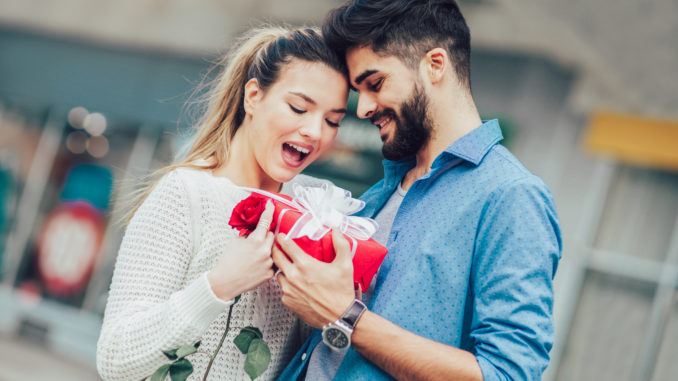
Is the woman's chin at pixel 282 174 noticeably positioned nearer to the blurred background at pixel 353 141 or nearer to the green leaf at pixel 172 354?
the green leaf at pixel 172 354

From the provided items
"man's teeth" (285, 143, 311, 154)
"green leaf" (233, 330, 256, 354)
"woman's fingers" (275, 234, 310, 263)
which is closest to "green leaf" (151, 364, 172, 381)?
"green leaf" (233, 330, 256, 354)

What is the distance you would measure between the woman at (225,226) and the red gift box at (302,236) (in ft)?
0.11

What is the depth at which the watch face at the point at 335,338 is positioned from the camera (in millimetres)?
1701

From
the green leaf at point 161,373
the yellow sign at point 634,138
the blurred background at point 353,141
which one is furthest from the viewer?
the yellow sign at point 634,138

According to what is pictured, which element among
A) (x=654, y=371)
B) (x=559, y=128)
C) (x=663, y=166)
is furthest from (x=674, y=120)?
(x=654, y=371)

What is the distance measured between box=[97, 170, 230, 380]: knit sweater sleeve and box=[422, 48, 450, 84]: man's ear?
93 centimetres

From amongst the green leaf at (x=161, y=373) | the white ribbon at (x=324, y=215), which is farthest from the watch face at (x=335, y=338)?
the green leaf at (x=161, y=373)

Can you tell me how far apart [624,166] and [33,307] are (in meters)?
7.91

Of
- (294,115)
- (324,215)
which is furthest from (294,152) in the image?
(324,215)

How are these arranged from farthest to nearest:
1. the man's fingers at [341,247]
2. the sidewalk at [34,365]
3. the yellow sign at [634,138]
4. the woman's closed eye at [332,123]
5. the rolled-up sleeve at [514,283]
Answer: the sidewalk at [34,365] → the yellow sign at [634,138] → the woman's closed eye at [332,123] → the man's fingers at [341,247] → the rolled-up sleeve at [514,283]

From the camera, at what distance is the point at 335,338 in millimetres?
1713

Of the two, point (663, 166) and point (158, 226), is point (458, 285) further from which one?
point (663, 166)

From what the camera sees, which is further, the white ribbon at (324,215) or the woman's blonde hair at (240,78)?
the woman's blonde hair at (240,78)

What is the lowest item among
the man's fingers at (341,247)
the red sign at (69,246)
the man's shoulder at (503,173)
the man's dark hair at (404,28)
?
the red sign at (69,246)
